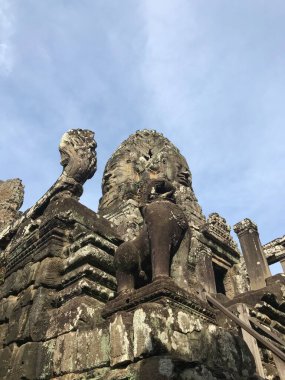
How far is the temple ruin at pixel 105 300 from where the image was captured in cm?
253

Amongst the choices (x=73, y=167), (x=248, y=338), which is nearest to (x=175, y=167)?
(x=248, y=338)

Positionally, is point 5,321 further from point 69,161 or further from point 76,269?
point 69,161

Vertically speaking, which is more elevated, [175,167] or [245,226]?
[175,167]

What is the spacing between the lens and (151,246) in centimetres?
315

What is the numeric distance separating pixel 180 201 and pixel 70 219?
35.1 feet

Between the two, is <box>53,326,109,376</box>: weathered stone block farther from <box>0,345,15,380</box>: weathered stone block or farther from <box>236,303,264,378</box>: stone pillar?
<box>236,303,264,378</box>: stone pillar

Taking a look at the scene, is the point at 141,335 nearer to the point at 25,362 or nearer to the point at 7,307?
the point at 25,362

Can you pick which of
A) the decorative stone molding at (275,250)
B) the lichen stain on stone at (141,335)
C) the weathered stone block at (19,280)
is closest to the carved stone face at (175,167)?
the decorative stone molding at (275,250)

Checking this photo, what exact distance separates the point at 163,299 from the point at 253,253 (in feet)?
37.1

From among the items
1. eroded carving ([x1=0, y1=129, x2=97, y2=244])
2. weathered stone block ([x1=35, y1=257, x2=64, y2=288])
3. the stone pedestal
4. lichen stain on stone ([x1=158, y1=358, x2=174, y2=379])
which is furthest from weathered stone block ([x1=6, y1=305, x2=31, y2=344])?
lichen stain on stone ([x1=158, y1=358, x2=174, y2=379])

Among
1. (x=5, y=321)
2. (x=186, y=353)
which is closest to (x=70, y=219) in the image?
(x=5, y=321)

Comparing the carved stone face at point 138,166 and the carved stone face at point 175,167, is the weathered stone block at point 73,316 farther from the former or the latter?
the carved stone face at point 175,167

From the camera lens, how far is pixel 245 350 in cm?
291

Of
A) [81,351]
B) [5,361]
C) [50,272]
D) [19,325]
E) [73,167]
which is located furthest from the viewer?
[73,167]
